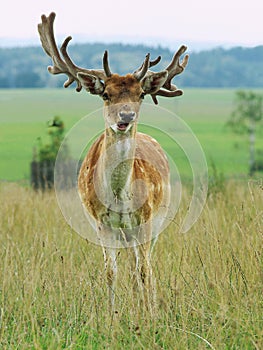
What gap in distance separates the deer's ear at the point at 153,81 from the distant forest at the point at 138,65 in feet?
157

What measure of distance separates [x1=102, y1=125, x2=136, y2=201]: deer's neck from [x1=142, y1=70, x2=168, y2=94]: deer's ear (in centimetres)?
47

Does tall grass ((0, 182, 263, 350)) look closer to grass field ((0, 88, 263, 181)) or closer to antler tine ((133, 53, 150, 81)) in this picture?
antler tine ((133, 53, 150, 81))

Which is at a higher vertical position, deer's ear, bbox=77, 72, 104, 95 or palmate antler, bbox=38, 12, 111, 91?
palmate antler, bbox=38, 12, 111, 91

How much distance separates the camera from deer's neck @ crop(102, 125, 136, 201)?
5320mm

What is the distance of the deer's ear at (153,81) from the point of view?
18.4ft

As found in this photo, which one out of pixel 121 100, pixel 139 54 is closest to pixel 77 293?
pixel 121 100

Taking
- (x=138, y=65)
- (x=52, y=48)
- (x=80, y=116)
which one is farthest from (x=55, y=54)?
(x=138, y=65)

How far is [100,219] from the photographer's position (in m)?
5.52

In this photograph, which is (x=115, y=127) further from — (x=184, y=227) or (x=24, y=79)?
(x=24, y=79)

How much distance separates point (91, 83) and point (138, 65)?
55952 mm

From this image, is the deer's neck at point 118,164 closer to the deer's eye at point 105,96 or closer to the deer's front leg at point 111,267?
the deer's eye at point 105,96

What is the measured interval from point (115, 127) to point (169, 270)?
1.11m

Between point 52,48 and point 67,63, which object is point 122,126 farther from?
point 52,48

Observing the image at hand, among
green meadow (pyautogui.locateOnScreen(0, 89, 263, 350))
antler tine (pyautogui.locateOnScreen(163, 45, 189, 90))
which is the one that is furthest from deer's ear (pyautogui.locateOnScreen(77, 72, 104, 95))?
antler tine (pyautogui.locateOnScreen(163, 45, 189, 90))
